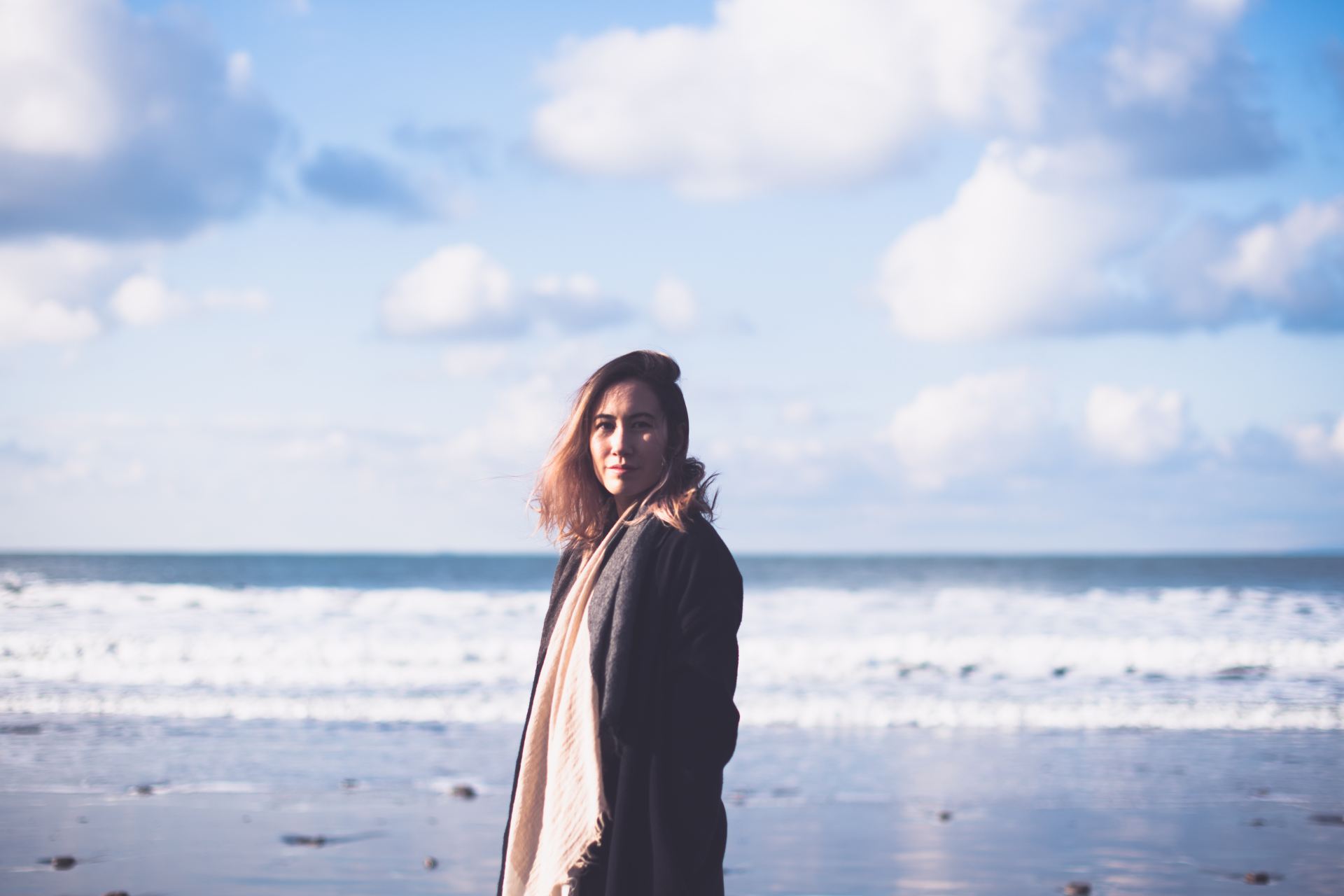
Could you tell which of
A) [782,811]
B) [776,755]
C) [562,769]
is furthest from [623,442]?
[776,755]

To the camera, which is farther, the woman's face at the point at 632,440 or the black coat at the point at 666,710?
the woman's face at the point at 632,440

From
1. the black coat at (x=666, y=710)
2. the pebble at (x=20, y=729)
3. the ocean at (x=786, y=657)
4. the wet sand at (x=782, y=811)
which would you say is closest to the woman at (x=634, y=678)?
the black coat at (x=666, y=710)

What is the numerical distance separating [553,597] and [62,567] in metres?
57.1

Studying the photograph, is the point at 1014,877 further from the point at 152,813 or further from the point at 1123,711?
the point at 1123,711

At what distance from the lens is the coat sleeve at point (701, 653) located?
2287 millimetres

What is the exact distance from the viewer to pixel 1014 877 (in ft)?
18.5

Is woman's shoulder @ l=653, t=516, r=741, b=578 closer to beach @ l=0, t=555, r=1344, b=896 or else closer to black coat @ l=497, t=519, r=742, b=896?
black coat @ l=497, t=519, r=742, b=896

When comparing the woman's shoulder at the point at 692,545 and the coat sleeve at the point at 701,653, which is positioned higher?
the woman's shoulder at the point at 692,545

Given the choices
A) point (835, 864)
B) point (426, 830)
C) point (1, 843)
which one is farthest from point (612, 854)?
point (1, 843)

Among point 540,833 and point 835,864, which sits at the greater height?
point 540,833

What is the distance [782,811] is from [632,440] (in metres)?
4.79

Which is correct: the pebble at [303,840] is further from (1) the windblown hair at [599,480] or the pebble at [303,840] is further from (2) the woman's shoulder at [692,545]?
(2) the woman's shoulder at [692,545]

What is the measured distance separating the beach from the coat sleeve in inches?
139

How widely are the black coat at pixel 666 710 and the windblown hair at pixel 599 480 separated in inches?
4.8
